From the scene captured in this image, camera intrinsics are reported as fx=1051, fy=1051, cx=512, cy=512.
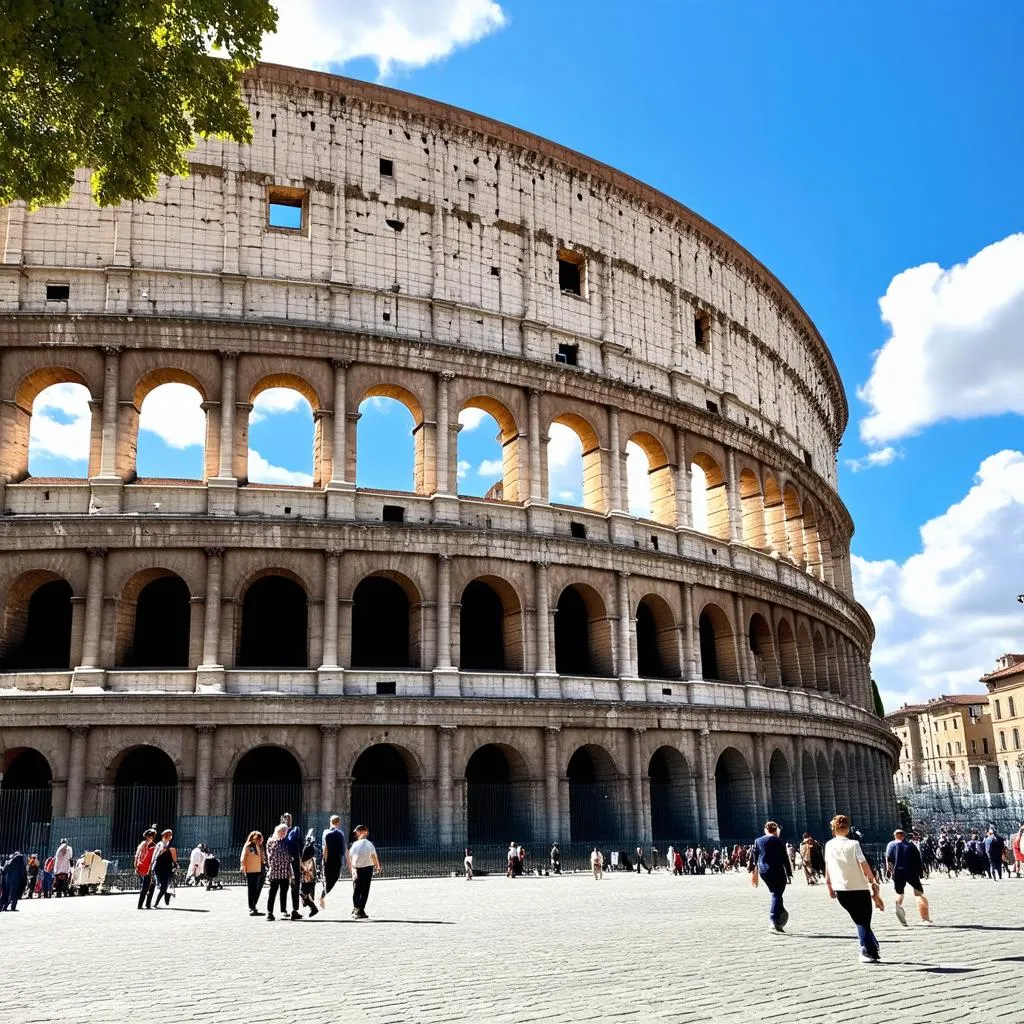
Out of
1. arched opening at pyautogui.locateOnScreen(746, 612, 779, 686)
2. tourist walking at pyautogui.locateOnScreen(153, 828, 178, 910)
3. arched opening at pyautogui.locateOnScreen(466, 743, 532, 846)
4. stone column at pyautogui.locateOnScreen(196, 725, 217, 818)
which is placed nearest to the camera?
tourist walking at pyautogui.locateOnScreen(153, 828, 178, 910)

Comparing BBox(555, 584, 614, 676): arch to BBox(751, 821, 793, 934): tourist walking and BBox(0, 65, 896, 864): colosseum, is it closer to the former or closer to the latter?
BBox(0, 65, 896, 864): colosseum

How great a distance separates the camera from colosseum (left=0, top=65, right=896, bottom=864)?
70.7ft

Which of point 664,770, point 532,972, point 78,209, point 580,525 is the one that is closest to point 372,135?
point 78,209

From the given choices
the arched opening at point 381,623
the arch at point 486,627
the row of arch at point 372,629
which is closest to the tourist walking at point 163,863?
the row of arch at point 372,629

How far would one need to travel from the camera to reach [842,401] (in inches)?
1768

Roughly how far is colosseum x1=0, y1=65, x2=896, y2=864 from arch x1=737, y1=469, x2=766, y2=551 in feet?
6.97

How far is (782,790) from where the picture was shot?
96.6 feet

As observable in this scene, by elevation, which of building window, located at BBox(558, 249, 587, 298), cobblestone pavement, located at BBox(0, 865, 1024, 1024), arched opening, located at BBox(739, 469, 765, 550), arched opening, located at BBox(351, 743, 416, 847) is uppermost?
building window, located at BBox(558, 249, 587, 298)

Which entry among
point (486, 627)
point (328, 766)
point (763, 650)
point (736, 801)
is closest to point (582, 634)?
point (486, 627)

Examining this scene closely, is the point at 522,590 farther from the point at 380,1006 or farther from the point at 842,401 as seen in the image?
the point at 842,401

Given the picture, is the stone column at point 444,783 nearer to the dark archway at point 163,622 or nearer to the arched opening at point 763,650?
the dark archway at point 163,622

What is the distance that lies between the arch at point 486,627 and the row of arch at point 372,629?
2cm

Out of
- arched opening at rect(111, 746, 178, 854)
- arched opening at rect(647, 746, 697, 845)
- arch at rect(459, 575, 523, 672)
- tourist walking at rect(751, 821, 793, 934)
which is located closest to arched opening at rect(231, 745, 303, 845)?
arched opening at rect(111, 746, 178, 854)

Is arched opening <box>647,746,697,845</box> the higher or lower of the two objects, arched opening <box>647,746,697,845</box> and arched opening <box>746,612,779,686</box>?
the lower
